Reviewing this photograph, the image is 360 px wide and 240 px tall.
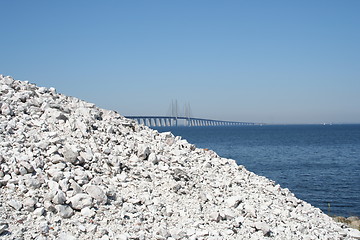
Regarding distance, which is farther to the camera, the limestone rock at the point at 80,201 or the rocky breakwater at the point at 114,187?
the limestone rock at the point at 80,201

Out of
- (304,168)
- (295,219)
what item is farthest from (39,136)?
(304,168)

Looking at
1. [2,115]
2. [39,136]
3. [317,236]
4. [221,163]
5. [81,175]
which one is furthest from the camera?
[221,163]

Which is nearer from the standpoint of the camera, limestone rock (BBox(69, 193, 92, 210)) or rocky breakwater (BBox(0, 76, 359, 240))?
rocky breakwater (BBox(0, 76, 359, 240))

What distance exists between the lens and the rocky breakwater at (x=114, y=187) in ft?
24.2

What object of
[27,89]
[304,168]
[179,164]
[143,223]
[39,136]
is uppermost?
[27,89]

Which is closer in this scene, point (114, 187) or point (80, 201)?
point (80, 201)

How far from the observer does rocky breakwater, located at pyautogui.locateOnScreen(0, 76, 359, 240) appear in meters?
7.38

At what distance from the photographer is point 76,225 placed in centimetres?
719

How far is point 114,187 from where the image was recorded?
348 inches

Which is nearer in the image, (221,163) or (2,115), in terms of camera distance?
(2,115)

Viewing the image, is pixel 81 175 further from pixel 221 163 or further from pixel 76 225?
pixel 221 163

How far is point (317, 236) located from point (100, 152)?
625 cm

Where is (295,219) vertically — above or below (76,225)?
below

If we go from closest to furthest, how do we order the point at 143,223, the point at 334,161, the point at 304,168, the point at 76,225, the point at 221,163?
the point at 76,225, the point at 143,223, the point at 221,163, the point at 304,168, the point at 334,161
